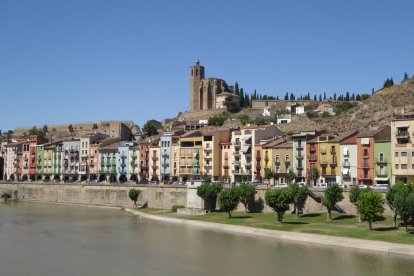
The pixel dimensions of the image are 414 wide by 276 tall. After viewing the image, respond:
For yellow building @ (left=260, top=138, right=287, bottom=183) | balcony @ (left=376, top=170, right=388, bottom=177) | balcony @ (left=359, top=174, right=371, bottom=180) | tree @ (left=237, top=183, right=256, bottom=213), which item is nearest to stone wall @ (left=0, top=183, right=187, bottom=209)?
tree @ (left=237, top=183, right=256, bottom=213)

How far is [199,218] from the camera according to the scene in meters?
87.2

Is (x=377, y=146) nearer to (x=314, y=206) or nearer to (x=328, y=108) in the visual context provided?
(x=314, y=206)

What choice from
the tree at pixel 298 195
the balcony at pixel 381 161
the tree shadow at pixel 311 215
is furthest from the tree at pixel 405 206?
the balcony at pixel 381 161

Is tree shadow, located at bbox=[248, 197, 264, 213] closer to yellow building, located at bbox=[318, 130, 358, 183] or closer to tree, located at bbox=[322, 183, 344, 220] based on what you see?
tree, located at bbox=[322, 183, 344, 220]

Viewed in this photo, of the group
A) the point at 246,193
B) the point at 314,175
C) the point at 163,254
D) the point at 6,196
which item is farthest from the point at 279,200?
the point at 6,196

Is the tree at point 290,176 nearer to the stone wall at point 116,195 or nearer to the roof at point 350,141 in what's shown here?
the roof at point 350,141

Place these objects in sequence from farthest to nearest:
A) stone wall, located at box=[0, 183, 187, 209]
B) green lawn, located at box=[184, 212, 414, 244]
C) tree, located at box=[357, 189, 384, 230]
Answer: stone wall, located at box=[0, 183, 187, 209] → tree, located at box=[357, 189, 384, 230] → green lawn, located at box=[184, 212, 414, 244]

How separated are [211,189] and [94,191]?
40.0 metres

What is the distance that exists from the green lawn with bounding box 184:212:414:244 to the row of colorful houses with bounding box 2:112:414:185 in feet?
60.7

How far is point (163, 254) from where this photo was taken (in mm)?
59281

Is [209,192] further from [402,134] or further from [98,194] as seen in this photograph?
[98,194]

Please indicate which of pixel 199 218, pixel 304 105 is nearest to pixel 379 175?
pixel 199 218

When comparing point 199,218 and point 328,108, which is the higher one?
point 328,108

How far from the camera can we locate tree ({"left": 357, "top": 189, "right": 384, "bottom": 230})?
65.9 meters
